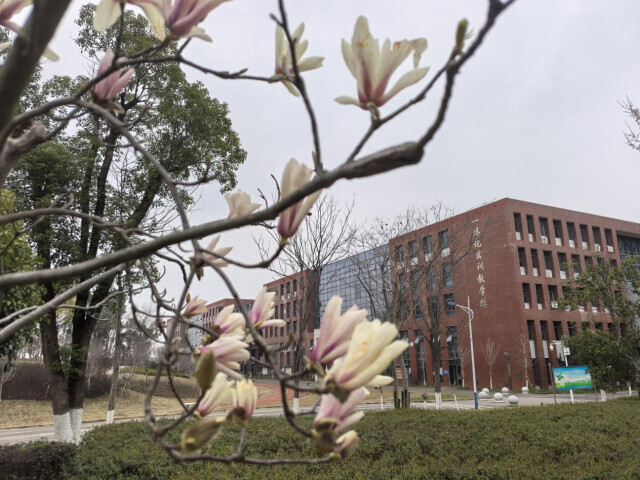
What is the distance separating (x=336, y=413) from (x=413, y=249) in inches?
590

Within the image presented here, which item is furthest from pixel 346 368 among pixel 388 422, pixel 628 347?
pixel 628 347

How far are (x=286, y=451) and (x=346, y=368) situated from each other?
6284 millimetres

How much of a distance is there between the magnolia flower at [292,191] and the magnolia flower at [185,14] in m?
0.27

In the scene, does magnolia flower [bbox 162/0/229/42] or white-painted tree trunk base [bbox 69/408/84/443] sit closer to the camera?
magnolia flower [bbox 162/0/229/42]

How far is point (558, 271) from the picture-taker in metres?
30.9

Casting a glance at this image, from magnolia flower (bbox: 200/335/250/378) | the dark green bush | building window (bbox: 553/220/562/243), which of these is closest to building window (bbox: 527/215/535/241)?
building window (bbox: 553/220/562/243)

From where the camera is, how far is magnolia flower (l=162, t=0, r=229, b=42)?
688mm

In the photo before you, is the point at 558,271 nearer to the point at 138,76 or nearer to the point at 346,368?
the point at 138,76

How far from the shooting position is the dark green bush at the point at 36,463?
550cm

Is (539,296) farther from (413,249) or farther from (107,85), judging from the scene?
(107,85)

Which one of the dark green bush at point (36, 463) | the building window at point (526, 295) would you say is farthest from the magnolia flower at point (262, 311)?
the building window at point (526, 295)

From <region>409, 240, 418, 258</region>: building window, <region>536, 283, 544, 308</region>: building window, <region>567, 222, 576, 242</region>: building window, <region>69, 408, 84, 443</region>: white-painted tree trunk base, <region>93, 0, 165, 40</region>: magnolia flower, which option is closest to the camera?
<region>93, 0, 165, 40</region>: magnolia flower

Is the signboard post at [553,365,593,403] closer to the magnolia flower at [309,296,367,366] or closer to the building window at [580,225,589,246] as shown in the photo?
the building window at [580,225,589,246]

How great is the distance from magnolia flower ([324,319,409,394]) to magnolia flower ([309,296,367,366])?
1.5 inches
